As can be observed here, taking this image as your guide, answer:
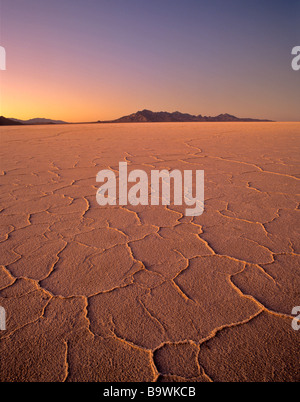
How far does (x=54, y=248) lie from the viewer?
149 centimetres

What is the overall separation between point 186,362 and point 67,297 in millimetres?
553

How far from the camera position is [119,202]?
2.20 meters

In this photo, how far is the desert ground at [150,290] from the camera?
2.70 ft

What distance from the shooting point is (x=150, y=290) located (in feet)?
3.71

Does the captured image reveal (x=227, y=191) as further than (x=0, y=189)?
No

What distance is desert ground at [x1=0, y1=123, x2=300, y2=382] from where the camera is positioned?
824 mm

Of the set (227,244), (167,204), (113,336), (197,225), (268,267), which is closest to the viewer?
(113,336)

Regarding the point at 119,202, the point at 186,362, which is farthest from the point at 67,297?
the point at 119,202

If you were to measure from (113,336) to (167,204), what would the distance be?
1315 mm
